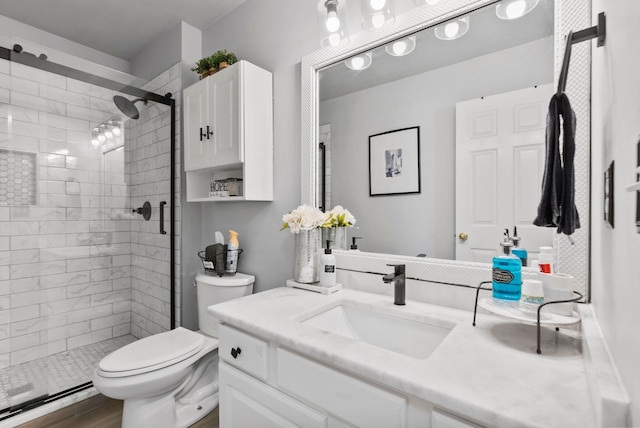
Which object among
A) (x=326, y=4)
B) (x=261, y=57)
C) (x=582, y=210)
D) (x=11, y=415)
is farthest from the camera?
(x=261, y=57)

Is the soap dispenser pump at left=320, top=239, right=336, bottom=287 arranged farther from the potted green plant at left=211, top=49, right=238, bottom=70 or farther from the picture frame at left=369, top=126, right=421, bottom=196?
the potted green plant at left=211, top=49, right=238, bottom=70

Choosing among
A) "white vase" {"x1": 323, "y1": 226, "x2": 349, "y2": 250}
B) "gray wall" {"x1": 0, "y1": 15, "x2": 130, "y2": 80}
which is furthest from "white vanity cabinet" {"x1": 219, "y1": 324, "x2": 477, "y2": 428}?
"gray wall" {"x1": 0, "y1": 15, "x2": 130, "y2": 80}

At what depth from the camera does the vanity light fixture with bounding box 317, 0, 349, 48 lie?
1.50 m

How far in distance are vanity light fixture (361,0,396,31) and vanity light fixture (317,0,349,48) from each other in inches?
6.0

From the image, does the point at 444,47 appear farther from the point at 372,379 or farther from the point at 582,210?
the point at 372,379

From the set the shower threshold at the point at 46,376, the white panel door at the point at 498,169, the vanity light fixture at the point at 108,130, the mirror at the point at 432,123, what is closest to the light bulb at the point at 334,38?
the mirror at the point at 432,123

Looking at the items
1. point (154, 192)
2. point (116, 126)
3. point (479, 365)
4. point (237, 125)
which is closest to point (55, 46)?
point (116, 126)

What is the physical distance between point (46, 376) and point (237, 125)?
1.93m

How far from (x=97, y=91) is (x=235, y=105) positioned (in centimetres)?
117

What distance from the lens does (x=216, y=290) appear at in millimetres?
1905

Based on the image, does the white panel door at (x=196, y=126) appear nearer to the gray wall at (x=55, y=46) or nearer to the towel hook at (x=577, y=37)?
the gray wall at (x=55, y=46)

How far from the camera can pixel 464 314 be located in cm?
114

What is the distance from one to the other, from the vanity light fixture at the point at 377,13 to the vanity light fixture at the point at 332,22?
153 millimetres

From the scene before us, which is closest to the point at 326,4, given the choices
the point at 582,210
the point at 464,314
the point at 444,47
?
the point at 444,47
